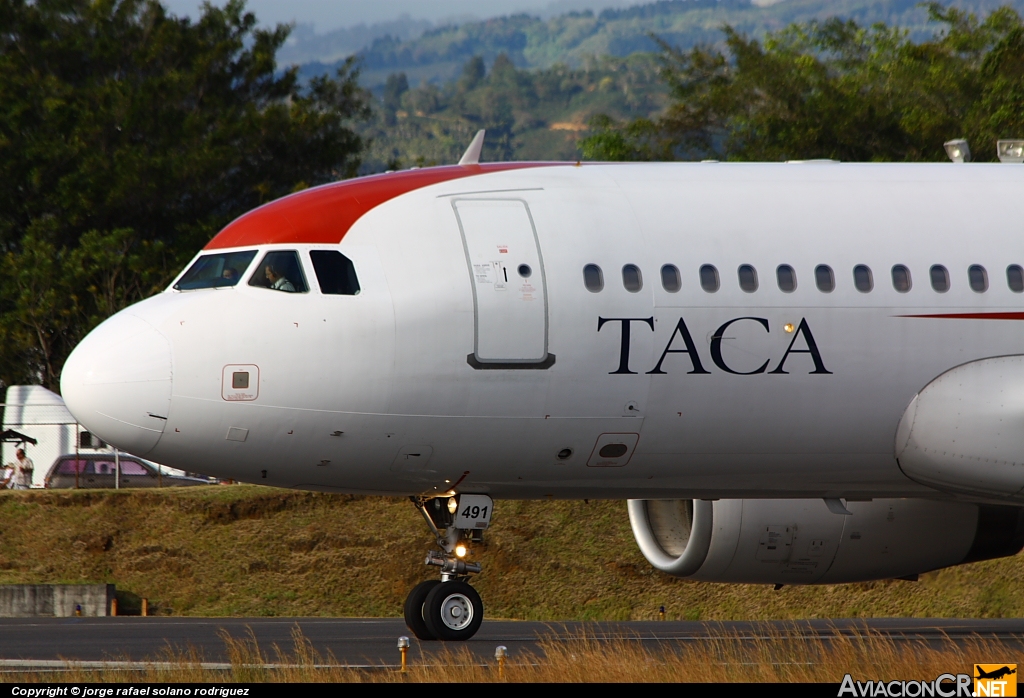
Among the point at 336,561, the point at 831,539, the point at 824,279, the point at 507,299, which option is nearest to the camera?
the point at 507,299

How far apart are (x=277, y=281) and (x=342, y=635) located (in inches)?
255

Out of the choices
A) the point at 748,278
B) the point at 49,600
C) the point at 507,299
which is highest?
the point at 748,278

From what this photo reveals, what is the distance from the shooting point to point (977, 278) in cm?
1628

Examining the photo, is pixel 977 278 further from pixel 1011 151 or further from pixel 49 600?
pixel 49 600

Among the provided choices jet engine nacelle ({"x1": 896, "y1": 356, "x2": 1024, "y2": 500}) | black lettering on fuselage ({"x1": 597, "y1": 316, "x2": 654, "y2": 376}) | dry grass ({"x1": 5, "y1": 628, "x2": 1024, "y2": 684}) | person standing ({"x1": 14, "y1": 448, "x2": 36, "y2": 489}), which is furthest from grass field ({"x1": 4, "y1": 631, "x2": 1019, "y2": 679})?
person standing ({"x1": 14, "y1": 448, "x2": 36, "y2": 489})

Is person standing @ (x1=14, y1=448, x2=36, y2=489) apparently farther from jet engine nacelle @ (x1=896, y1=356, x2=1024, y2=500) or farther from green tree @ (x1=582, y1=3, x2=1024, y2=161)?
jet engine nacelle @ (x1=896, y1=356, x2=1024, y2=500)

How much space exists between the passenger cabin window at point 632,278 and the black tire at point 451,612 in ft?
12.2

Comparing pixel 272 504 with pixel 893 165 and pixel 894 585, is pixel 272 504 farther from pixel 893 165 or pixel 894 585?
pixel 893 165

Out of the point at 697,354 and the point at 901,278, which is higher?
the point at 901,278

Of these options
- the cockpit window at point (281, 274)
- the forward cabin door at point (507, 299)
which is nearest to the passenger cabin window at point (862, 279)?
the forward cabin door at point (507, 299)

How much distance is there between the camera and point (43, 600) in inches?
1048

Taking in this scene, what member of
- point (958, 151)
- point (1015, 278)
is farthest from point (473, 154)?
point (958, 151)

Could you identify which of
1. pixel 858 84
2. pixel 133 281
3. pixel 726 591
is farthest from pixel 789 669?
pixel 858 84

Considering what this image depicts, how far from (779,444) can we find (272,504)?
17.1m
